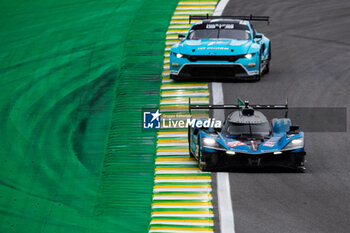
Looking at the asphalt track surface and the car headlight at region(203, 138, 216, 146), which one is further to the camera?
the car headlight at region(203, 138, 216, 146)

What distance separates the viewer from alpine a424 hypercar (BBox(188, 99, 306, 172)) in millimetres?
14359

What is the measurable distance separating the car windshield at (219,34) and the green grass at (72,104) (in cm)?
152

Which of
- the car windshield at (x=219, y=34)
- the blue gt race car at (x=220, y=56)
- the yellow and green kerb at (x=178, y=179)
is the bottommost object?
the yellow and green kerb at (x=178, y=179)

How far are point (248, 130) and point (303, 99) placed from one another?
499 centimetres

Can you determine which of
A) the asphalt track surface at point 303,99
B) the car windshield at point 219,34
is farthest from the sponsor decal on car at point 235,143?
the car windshield at point 219,34

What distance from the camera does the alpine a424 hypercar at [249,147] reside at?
1436 centimetres

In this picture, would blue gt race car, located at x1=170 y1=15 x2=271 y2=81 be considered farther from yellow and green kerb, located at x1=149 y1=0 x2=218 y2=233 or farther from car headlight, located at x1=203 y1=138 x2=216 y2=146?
car headlight, located at x1=203 y1=138 x2=216 y2=146

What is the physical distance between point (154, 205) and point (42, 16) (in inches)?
591

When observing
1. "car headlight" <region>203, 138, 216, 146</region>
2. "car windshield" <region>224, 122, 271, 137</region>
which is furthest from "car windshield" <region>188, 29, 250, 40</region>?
"car headlight" <region>203, 138, 216, 146</region>

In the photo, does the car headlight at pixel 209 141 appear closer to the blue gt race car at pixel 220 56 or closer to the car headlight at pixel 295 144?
the car headlight at pixel 295 144

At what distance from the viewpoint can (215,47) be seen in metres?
20.4

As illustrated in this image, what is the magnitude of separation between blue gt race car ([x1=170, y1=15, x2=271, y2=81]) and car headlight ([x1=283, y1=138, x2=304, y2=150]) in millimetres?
6015

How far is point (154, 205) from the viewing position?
44.7ft

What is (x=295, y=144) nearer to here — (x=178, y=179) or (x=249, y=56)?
(x=178, y=179)
